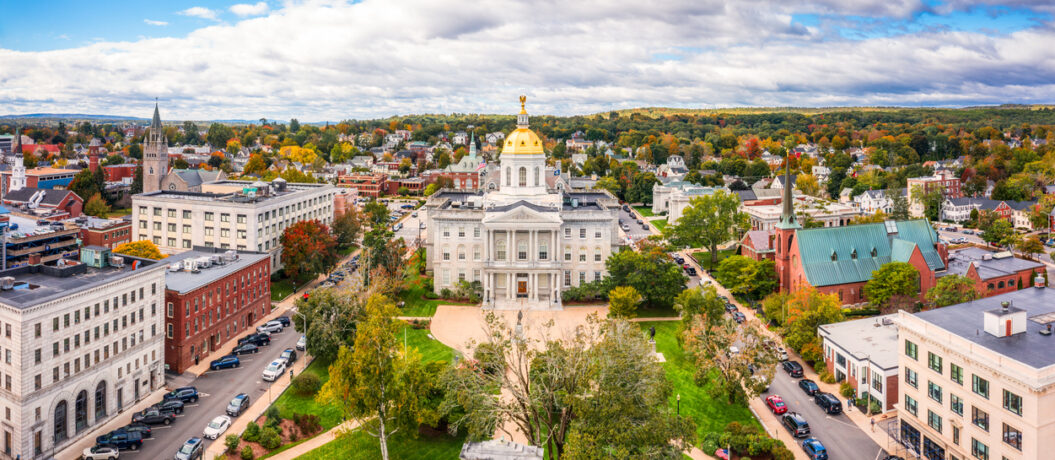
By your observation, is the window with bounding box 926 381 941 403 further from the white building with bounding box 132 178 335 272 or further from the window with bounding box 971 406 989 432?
the white building with bounding box 132 178 335 272

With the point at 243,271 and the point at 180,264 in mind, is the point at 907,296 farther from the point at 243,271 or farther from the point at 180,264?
the point at 180,264

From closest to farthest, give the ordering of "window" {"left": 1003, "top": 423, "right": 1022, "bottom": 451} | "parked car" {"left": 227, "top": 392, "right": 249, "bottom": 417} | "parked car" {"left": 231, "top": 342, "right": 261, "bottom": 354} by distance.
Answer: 1. "window" {"left": 1003, "top": 423, "right": 1022, "bottom": 451}
2. "parked car" {"left": 227, "top": 392, "right": 249, "bottom": 417}
3. "parked car" {"left": 231, "top": 342, "right": 261, "bottom": 354}

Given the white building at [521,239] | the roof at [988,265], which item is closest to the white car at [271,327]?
the white building at [521,239]

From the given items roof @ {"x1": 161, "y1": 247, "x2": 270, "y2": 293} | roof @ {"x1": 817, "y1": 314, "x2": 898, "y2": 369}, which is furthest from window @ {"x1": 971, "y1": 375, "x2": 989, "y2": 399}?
roof @ {"x1": 161, "y1": 247, "x2": 270, "y2": 293}

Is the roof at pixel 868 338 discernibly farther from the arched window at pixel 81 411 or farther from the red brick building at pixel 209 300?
the arched window at pixel 81 411

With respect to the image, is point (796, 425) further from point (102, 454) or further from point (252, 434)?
point (102, 454)

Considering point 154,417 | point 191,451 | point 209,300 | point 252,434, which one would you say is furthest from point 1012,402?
point 209,300
